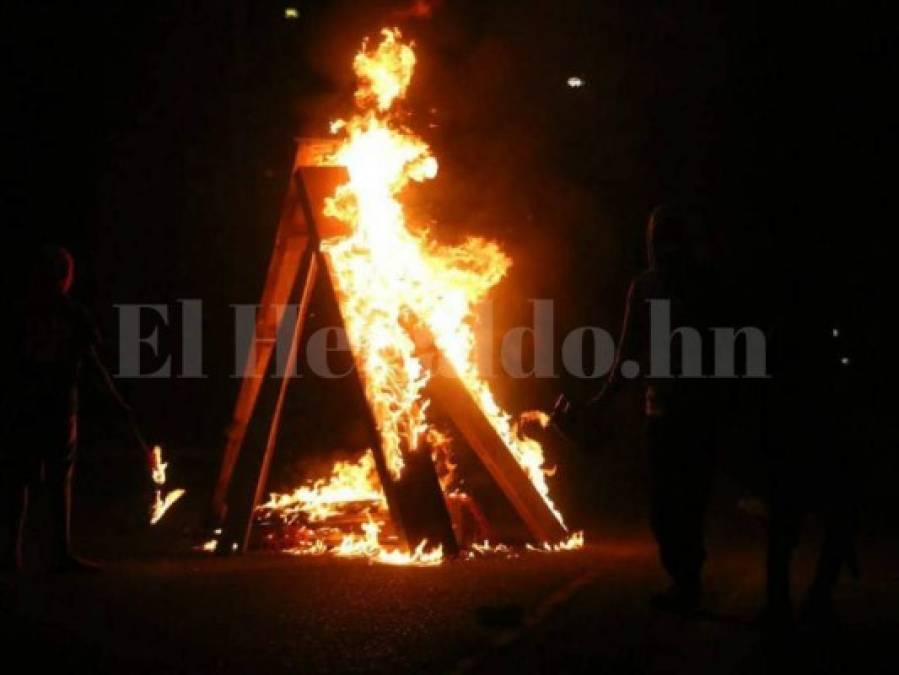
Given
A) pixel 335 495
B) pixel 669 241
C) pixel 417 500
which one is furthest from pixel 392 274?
pixel 669 241

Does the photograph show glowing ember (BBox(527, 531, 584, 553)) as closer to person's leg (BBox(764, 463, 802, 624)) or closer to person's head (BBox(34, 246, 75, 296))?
person's leg (BBox(764, 463, 802, 624))

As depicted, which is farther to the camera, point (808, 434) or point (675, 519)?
point (675, 519)

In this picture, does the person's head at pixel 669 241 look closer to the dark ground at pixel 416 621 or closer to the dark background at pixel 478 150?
the dark ground at pixel 416 621

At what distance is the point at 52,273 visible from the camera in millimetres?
9336

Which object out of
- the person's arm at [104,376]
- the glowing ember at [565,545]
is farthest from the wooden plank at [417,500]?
the person's arm at [104,376]

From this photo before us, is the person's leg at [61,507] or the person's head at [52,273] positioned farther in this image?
the person's head at [52,273]

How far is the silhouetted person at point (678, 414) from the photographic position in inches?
298

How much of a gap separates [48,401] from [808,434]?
5.11 meters

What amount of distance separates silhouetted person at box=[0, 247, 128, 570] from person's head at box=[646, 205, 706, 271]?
4129 millimetres

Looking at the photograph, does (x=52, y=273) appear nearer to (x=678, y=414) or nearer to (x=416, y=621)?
(x=416, y=621)

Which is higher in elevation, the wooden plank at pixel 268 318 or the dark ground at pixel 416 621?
the wooden plank at pixel 268 318

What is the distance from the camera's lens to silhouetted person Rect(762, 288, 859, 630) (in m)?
7.25

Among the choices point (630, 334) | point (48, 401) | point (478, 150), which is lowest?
point (48, 401)

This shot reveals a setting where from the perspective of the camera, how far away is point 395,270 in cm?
1019
